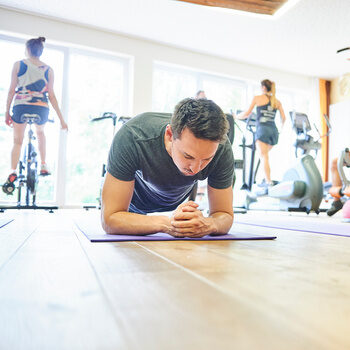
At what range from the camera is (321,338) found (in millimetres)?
394

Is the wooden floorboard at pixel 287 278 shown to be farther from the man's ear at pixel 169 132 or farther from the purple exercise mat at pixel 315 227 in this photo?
the purple exercise mat at pixel 315 227

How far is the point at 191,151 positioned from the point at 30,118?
113 inches

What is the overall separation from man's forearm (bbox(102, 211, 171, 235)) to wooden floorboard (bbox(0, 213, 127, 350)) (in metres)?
0.49

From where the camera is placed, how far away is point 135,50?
19.1ft

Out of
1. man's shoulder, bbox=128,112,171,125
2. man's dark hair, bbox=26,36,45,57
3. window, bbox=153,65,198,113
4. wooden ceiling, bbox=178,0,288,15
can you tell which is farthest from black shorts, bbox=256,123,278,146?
man's shoulder, bbox=128,112,171,125

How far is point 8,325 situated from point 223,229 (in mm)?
1105

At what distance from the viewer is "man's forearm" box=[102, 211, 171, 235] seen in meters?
1.33

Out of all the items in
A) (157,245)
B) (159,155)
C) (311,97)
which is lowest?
(157,245)

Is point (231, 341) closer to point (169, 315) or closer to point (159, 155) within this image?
point (169, 315)

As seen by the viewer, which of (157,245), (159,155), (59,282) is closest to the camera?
(59,282)

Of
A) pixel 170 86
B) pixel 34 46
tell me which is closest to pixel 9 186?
pixel 34 46

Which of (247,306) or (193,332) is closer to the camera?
(193,332)

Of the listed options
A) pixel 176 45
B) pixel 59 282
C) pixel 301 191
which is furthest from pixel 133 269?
pixel 176 45

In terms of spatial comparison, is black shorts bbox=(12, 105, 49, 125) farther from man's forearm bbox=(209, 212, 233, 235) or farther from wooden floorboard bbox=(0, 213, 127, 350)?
wooden floorboard bbox=(0, 213, 127, 350)
